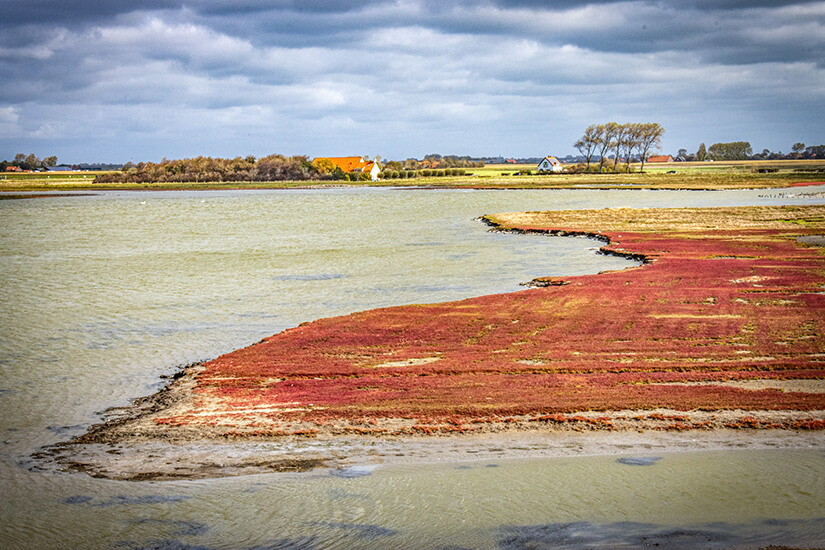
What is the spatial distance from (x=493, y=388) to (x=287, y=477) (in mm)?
4782

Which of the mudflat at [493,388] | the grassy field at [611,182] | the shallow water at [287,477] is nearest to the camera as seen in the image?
the shallow water at [287,477]

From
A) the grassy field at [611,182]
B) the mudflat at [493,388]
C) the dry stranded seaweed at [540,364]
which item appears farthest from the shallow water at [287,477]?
the grassy field at [611,182]

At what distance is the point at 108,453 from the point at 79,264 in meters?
31.4

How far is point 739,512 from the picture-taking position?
Answer: 387 inches

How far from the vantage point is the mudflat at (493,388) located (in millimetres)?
11867

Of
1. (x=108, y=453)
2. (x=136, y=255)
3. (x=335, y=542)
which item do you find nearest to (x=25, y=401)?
(x=108, y=453)

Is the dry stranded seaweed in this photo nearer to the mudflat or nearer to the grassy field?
the mudflat

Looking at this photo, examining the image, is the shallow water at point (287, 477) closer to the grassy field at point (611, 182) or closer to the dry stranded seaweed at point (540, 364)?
the dry stranded seaweed at point (540, 364)

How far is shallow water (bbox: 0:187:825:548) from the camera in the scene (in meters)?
9.46

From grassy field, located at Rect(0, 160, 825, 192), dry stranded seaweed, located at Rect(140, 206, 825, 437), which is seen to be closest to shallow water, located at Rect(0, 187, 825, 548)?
dry stranded seaweed, located at Rect(140, 206, 825, 437)

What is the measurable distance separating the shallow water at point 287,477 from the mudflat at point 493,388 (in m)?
0.60

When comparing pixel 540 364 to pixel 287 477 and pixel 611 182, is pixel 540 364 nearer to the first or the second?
pixel 287 477

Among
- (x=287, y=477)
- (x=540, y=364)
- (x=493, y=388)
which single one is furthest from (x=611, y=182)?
(x=287, y=477)

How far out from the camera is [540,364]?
618 inches
